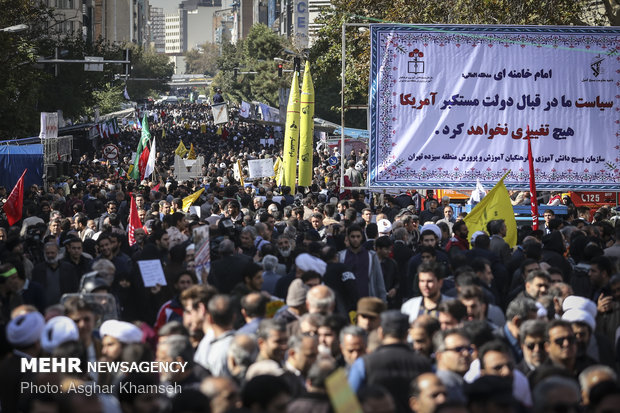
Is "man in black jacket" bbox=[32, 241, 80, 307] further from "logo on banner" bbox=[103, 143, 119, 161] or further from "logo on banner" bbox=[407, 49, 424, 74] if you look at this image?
"logo on banner" bbox=[103, 143, 119, 161]

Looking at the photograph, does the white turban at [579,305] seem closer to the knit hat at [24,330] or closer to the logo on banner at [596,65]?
the knit hat at [24,330]

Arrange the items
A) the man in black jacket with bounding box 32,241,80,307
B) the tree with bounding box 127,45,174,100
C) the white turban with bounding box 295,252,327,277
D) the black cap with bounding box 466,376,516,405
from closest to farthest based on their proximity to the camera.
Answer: the black cap with bounding box 466,376,516,405 → the white turban with bounding box 295,252,327,277 → the man in black jacket with bounding box 32,241,80,307 → the tree with bounding box 127,45,174,100

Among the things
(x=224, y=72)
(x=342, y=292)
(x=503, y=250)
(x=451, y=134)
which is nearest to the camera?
(x=342, y=292)

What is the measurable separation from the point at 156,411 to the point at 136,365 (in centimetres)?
78

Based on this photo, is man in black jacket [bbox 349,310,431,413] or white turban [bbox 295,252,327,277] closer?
man in black jacket [bbox 349,310,431,413]

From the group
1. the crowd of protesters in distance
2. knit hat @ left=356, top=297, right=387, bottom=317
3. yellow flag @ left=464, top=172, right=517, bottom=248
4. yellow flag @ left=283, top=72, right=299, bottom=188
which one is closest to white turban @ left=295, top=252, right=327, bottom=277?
the crowd of protesters in distance

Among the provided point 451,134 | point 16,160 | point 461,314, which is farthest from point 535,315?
point 16,160

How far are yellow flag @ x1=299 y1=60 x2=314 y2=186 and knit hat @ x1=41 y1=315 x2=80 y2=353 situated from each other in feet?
45.2

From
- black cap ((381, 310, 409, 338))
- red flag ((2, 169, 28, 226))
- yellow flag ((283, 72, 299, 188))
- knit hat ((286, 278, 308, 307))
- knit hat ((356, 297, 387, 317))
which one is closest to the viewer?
black cap ((381, 310, 409, 338))

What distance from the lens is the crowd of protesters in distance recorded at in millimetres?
5152

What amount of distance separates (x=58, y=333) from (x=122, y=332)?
0.45 m

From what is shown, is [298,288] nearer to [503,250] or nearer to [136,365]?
[136,365]

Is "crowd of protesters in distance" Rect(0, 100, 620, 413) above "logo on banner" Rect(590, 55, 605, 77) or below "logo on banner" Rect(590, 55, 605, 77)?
below

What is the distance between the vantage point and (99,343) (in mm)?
6715
